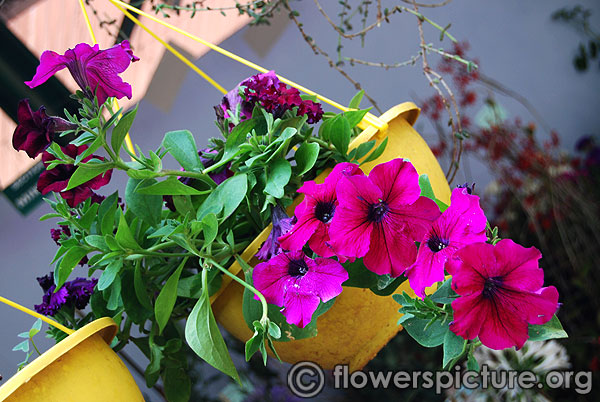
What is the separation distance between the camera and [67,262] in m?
0.56

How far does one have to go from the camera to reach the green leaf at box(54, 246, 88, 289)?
55cm

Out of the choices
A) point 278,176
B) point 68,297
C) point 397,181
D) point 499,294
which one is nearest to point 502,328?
point 499,294

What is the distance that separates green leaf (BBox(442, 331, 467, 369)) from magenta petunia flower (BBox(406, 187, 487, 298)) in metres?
0.04

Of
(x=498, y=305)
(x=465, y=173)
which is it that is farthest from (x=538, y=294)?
(x=465, y=173)

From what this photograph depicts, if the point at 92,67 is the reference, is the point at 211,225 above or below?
below

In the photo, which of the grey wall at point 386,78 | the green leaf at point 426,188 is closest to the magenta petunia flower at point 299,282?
the green leaf at point 426,188

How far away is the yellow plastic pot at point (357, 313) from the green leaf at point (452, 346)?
155 millimetres

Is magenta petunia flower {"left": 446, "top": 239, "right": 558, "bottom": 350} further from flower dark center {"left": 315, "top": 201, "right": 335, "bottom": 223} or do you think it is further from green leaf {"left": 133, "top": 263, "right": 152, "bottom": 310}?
green leaf {"left": 133, "top": 263, "right": 152, "bottom": 310}

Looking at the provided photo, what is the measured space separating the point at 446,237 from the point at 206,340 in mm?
227

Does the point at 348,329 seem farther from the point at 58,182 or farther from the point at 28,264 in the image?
the point at 28,264

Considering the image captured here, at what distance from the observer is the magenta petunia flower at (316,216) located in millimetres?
439

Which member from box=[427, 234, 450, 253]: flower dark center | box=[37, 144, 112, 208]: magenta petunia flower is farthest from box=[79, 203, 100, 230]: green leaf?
box=[427, 234, 450, 253]: flower dark center

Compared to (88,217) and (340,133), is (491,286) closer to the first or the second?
(340,133)

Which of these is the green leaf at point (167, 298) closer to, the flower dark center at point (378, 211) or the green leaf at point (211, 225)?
the green leaf at point (211, 225)
